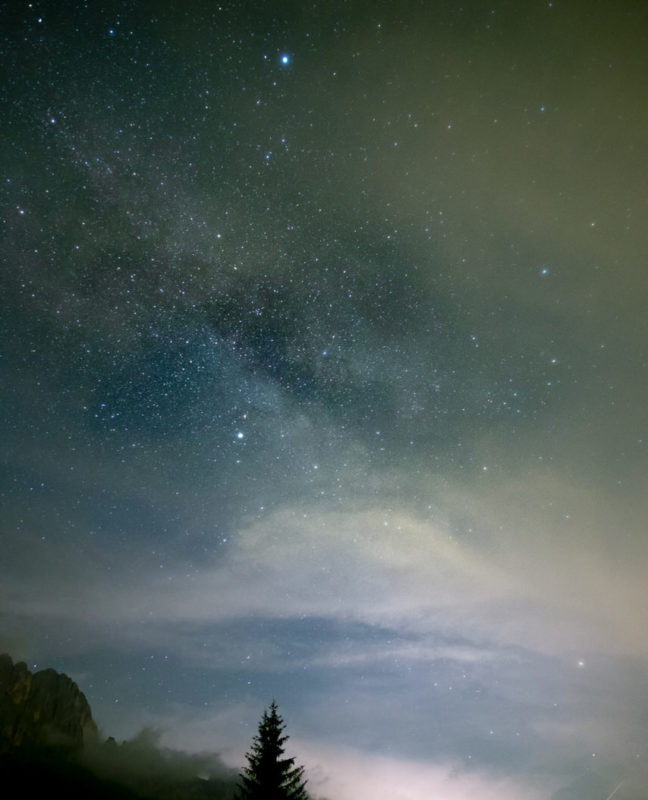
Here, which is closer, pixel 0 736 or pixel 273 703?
pixel 273 703

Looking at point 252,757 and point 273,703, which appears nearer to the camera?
point 252,757

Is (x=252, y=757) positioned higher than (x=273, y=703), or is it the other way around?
(x=273, y=703)

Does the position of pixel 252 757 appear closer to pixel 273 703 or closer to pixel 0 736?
pixel 273 703

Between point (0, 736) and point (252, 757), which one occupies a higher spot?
point (252, 757)

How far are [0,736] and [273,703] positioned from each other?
25534 cm

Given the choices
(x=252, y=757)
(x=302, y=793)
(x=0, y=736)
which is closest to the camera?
(x=252, y=757)

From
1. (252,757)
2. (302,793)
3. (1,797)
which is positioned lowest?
(1,797)

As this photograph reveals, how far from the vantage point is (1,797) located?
19788 cm

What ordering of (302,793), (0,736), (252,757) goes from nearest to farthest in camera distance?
1. (252,757)
2. (302,793)
3. (0,736)

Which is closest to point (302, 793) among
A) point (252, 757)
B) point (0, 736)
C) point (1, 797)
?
point (252, 757)

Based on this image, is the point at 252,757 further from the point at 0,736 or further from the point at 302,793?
the point at 0,736

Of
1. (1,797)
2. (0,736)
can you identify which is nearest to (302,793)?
(0,736)

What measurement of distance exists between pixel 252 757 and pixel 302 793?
3768 millimetres

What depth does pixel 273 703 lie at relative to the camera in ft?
74.5
